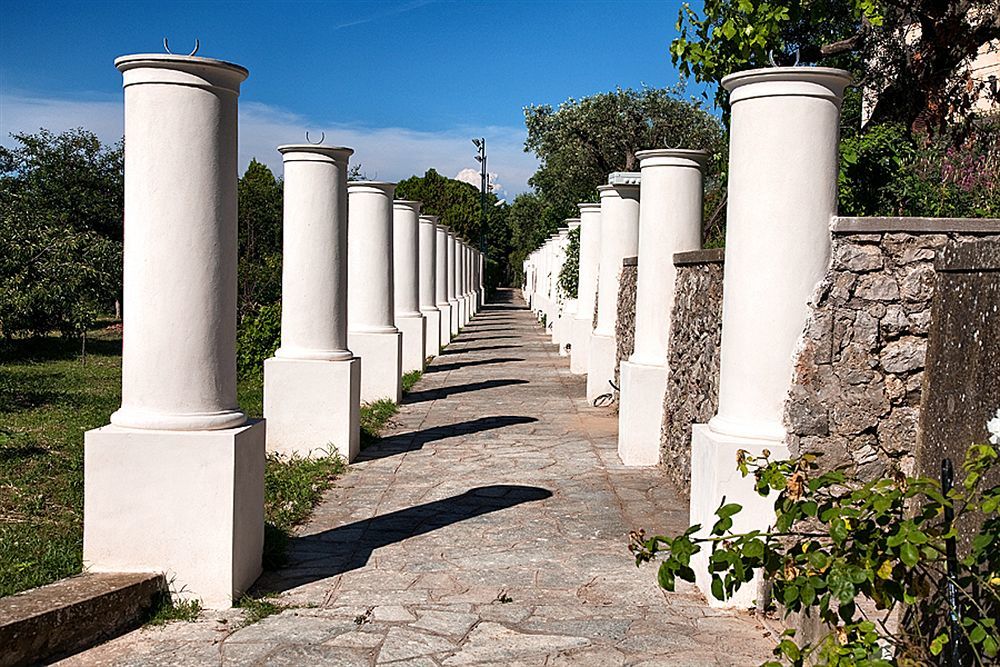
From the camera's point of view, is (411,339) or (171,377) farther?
(411,339)

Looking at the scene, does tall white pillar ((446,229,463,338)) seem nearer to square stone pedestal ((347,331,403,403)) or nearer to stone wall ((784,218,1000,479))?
square stone pedestal ((347,331,403,403))

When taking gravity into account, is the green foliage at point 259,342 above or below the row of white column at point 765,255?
below

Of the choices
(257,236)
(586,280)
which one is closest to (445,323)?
(257,236)

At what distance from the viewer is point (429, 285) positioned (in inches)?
736

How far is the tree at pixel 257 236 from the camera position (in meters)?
19.7

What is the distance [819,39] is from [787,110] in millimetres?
9672

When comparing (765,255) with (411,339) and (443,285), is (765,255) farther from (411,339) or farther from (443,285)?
(443,285)

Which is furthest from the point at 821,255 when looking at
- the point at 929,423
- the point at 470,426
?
the point at 470,426

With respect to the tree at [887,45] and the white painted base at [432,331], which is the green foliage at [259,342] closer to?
the white painted base at [432,331]

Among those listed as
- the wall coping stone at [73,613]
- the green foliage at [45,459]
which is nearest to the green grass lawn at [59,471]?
the green foliage at [45,459]

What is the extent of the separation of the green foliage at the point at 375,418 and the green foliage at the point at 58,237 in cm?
506

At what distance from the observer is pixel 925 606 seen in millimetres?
3055

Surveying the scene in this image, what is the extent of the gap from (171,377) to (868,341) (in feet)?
10.7

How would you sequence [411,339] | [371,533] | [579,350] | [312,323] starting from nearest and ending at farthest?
[371,533]
[312,323]
[411,339]
[579,350]
